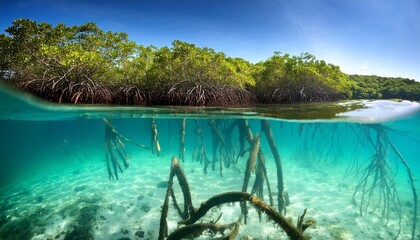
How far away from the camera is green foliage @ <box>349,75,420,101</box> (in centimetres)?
2733

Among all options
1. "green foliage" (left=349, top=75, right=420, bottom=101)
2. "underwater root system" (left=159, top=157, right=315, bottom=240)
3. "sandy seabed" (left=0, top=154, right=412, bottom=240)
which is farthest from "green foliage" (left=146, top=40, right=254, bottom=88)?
"green foliage" (left=349, top=75, right=420, bottom=101)

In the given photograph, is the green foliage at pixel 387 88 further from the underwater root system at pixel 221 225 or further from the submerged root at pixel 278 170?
the underwater root system at pixel 221 225

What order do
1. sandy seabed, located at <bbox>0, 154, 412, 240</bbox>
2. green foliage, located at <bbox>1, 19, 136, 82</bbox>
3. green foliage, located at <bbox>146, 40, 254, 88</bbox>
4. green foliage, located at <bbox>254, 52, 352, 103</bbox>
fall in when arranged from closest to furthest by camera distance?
1. sandy seabed, located at <bbox>0, 154, 412, 240</bbox>
2. green foliage, located at <bbox>1, 19, 136, 82</bbox>
3. green foliage, located at <bbox>146, 40, 254, 88</bbox>
4. green foliage, located at <bbox>254, 52, 352, 103</bbox>

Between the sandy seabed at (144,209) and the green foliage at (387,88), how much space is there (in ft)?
56.8

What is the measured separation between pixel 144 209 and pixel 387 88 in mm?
30730

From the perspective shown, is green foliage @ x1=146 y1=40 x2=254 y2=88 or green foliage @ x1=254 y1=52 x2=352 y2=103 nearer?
green foliage @ x1=146 y1=40 x2=254 y2=88

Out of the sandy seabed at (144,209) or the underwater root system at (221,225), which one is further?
the sandy seabed at (144,209)

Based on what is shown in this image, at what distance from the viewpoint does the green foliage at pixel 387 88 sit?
27328 mm

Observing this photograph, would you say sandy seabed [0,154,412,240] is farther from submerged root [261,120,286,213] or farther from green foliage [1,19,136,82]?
green foliage [1,19,136,82]

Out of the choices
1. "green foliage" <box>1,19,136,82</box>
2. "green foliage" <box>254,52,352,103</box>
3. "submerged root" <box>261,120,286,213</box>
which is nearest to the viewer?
"submerged root" <box>261,120,286,213</box>

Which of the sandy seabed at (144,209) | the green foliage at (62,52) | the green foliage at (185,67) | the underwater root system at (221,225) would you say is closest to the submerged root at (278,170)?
the sandy seabed at (144,209)

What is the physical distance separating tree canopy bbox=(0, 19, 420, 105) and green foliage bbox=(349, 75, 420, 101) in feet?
40.6

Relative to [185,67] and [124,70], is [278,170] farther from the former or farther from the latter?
[124,70]

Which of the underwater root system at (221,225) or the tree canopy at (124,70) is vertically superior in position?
the tree canopy at (124,70)
